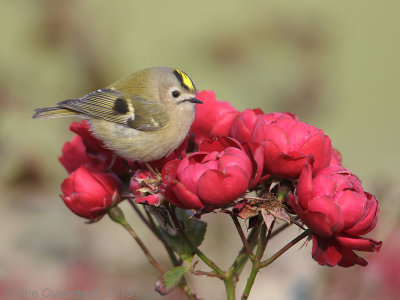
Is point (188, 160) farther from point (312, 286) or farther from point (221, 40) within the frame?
point (221, 40)

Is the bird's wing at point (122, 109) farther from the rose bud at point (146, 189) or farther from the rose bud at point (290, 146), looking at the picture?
the rose bud at point (290, 146)

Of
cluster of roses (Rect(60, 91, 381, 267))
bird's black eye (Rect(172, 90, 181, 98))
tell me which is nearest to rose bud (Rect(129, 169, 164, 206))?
cluster of roses (Rect(60, 91, 381, 267))

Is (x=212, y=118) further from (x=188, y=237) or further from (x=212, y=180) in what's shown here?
(x=212, y=180)

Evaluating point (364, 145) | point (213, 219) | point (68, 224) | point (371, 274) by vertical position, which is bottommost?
point (364, 145)

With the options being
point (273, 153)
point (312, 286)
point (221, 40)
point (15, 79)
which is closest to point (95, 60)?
point (15, 79)

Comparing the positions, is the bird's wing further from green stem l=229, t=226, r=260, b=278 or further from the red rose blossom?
green stem l=229, t=226, r=260, b=278

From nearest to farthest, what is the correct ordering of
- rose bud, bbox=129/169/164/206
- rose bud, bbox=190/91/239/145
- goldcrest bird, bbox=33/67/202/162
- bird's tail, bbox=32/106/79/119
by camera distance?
rose bud, bbox=129/169/164/206 < rose bud, bbox=190/91/239/145 < goldcrest bird, bbox=33/67/202/162 < bird's tail, bbox=32/106/79/119
